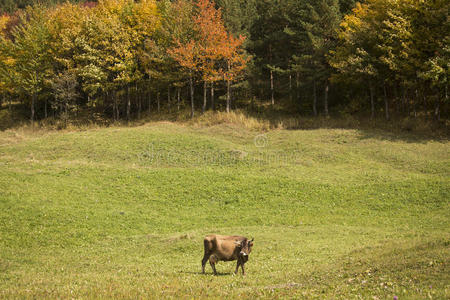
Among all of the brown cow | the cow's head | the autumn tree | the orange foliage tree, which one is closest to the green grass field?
the brown cow

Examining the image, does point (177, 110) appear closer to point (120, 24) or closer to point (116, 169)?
point (120, 24)

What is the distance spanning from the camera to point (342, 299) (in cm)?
921

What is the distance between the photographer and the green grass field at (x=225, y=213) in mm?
11578

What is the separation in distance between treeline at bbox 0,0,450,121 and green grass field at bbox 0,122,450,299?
10.2 m

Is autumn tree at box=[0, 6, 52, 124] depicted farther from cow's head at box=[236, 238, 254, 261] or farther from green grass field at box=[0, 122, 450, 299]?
cow's head at box=[236, 238, 254, 261]

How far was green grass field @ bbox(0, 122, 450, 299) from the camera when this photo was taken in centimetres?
1158

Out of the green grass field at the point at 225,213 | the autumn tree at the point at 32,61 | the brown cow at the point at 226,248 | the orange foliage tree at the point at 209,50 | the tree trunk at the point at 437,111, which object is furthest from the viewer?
the autumn tree at the point at 32,61

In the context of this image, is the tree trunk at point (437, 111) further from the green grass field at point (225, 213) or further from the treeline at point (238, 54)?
the green grass field at point (225, 213)

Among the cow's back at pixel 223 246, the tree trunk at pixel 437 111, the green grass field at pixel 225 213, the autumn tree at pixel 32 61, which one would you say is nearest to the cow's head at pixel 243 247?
the cow's back at pixel 223 246

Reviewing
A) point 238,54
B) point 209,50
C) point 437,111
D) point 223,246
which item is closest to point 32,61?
point 209,50

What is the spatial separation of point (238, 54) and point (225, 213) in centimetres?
3446

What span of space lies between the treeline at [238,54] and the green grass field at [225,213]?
10.2m

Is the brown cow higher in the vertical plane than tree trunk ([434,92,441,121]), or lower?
lower

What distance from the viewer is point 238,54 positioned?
183 ft
